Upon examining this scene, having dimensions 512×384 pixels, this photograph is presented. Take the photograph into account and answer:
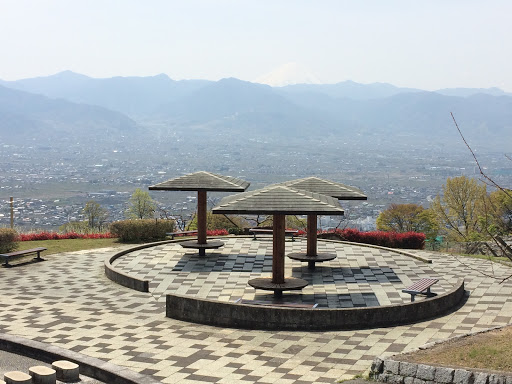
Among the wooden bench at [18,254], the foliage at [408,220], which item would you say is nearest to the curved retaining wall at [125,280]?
the wooden bench at [18,254]

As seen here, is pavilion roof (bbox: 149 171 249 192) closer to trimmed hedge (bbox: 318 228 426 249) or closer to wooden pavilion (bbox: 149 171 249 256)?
wooden pavilion (bbox: 149 171 249 256)

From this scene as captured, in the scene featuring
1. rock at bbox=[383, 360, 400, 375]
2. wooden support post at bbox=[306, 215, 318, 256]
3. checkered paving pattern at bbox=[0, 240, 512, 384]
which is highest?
wooden support post at bbox=[306, 215, 318, 256]

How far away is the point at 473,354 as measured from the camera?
9.70 metres

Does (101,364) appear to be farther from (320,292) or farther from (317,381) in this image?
(320,292)

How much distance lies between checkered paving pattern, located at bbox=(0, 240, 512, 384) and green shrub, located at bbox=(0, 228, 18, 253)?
15.0 ft

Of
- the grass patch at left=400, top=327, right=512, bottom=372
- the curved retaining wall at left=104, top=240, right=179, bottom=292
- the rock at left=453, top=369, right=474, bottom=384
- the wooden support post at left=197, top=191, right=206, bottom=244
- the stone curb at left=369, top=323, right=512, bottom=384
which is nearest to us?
the stone curb at left=369, top=323, right=512, bottom=384

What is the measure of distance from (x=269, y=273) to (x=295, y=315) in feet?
19.0

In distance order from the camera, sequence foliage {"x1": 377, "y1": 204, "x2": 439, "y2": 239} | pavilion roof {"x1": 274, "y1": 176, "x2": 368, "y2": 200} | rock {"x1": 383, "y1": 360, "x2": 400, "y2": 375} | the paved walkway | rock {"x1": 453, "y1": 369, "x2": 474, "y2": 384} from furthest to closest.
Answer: foliage {"x1": 377, "y1": 204, "x2": 439, "y2": 239}
pavilion roof {"x1": 274, "y1": 176, "x2": 368, "y2": 200}
the paved walkway
rock {"x1": 383, "y1": 360, "x2": 400, "y2": 375}
rock {"x1": 453, "y1": 369, "x2": 474, "y2": 384}

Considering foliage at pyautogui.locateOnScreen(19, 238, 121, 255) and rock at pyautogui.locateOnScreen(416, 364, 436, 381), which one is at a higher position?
rock at pyautogui.locateOnScreen(416, 364, 436, 381)

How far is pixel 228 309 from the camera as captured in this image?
1348 centimetres

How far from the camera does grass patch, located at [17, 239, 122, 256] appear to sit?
971 inches

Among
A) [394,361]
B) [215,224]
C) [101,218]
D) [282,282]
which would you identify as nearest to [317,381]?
[394,361]

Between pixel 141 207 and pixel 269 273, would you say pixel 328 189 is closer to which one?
pixel 269 273

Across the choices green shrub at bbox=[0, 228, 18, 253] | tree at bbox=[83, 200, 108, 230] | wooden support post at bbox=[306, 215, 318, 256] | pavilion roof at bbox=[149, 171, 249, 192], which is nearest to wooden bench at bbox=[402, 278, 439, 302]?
wooden support post at bbox=[306, 215, 318, 256]
